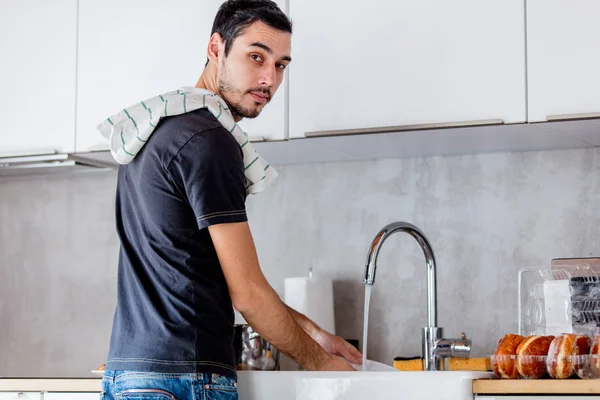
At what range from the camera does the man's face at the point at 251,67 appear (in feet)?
6.54

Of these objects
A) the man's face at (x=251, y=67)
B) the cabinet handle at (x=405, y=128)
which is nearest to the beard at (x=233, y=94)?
the man's face at (x=251, y=67)

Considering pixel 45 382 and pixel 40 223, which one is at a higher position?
pixel 40 223

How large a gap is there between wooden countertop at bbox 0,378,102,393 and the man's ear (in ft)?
2.66

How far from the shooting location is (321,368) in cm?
201

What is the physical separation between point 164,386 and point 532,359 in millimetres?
735

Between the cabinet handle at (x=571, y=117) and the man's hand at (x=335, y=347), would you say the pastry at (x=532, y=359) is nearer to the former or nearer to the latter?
the man's hand at (x=335, y=347)

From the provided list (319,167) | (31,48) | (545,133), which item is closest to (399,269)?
(319,167)

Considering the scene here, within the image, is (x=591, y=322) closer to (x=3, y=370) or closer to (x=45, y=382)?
(x=45, y=382)

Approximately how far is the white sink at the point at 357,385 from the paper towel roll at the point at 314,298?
683mm

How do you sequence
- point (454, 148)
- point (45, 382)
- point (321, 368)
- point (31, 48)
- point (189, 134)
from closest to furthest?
point (189, 134)
point (321, 368)
point (45, 382)
point (454, 148)
point (31, 48)

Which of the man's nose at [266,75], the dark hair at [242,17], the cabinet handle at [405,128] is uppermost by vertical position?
the dark hair at [242,17]

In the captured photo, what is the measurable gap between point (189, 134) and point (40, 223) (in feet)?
5.34

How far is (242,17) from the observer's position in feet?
6.52

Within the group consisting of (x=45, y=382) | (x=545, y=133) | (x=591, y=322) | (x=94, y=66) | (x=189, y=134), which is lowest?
(x=45, y=382)
